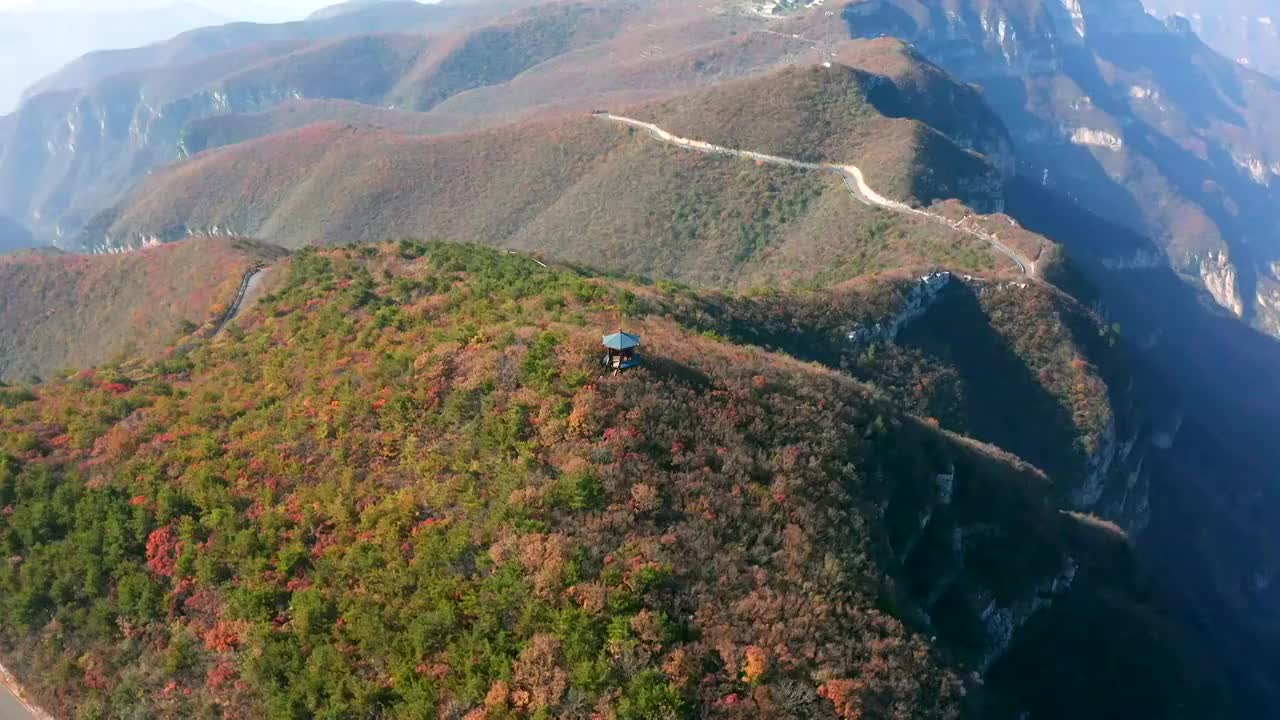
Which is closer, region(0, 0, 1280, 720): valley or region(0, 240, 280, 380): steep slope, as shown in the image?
region(0, 0, 1280, 720): valley

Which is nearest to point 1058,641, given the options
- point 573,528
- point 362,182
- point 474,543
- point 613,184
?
point 573,528

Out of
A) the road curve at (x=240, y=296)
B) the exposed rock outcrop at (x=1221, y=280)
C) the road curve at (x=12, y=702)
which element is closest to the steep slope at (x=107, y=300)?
the road curve at (x=240, y=296)

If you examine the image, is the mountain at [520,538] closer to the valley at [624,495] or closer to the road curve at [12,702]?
the valley at [624,495]

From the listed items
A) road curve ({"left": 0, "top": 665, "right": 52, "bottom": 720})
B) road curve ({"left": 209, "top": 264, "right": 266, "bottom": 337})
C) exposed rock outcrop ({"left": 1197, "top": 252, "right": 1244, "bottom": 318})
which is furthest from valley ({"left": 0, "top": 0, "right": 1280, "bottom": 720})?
exposed rock outcrop ({"left": 1197, "top": 252, "right": 1244, "bottom": 318})

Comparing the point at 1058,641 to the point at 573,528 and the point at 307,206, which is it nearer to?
the point at 573,528

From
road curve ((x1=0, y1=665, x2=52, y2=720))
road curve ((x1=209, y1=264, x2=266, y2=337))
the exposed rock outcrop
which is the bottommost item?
the exposed rock outcrop

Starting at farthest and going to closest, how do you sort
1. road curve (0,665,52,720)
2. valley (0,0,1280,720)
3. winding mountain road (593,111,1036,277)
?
1. winding mountain road (593,111,1036,277)
2. road curve (0,665,52,720)
3. valley (0,0,1280,720)

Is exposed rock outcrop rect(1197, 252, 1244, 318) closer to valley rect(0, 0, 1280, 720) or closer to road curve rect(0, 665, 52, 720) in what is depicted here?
valley rect(0, 0, 1280, 720)
